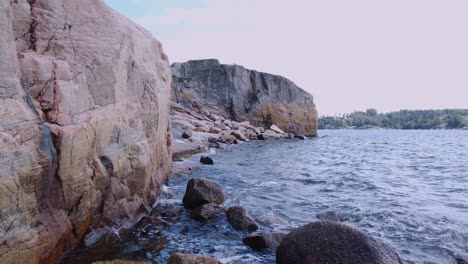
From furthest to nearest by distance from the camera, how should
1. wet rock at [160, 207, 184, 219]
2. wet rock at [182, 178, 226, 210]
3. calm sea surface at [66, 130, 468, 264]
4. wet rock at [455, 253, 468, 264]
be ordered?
wet rock at [182, 178, 226, 210], wet rock at [160, 207, 184, 219], calm sea surface at [66, 130, 468, 264], wet rock at [455, 253, 468, 264]

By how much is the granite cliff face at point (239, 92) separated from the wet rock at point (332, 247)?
47501 millimetres

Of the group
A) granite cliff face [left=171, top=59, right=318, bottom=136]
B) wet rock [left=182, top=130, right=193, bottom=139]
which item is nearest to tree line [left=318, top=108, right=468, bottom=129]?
granite cliff face [left=171, top=59, right=318, bottom=136]

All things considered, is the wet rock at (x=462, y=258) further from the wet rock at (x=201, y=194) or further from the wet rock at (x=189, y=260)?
the wet rock at (x=201, y=194)

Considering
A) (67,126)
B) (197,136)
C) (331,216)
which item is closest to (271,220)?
(331,216)

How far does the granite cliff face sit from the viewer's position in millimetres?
56406

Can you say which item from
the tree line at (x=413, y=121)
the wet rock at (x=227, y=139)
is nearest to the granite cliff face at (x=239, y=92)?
the wet rock at (x=227, y=139)

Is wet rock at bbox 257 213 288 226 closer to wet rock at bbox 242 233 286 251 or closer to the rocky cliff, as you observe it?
wet rock at bbox 242 233 286 251

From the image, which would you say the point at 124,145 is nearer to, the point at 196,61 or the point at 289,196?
the point at 289,196

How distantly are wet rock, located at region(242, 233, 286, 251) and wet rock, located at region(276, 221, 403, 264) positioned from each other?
0.86 metres

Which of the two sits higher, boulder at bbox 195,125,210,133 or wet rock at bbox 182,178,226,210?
boulder at bbox 195,125,210,133

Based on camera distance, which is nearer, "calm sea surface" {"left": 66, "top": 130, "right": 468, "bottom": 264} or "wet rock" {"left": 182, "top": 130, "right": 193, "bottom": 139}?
"calm sea surface" {"left": 66, "top": 130, "right": 468, "bottom": 264}

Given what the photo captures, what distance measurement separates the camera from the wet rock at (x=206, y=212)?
9623 mm

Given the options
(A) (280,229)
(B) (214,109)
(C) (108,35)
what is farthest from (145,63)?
(B) (214,109)

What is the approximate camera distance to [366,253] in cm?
596
